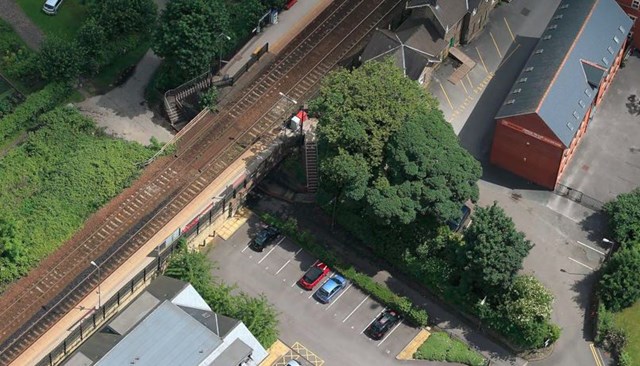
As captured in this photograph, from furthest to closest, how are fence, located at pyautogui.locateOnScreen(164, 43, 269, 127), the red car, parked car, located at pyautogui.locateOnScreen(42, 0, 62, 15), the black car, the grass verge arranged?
parked car, located at pyautogui.locateOnScreen(42, 0, 62, 15) → the grass verge → fence, located at pyautogui.locateOnScreen(164, 43, 269, 127) → the black car → the red car

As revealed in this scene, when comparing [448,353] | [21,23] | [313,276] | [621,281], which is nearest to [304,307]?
[313,276]

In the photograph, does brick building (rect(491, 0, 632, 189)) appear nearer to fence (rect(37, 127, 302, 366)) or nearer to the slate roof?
the slate roof

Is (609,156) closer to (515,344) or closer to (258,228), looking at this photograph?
(515,344)

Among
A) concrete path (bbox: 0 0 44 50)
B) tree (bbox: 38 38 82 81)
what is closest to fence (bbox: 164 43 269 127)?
tree (bbox: 38 38 82 81)

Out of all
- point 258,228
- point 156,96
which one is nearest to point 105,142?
point 156,96

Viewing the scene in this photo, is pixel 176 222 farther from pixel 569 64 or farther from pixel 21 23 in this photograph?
pixel 569 64

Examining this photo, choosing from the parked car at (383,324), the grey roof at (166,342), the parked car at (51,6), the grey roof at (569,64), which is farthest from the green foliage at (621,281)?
the parked car at (51,6)
